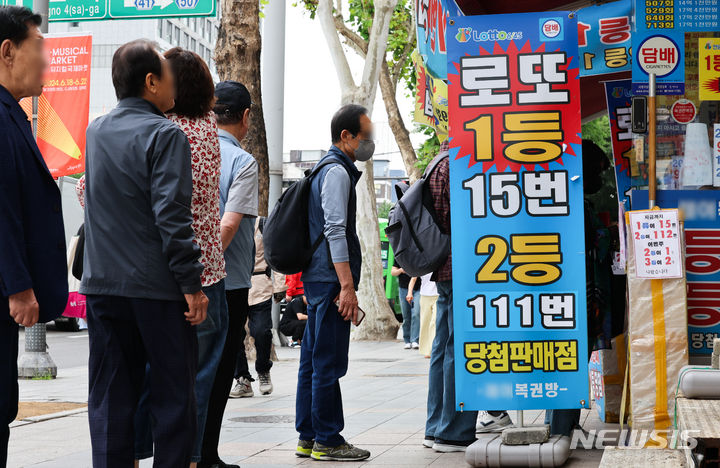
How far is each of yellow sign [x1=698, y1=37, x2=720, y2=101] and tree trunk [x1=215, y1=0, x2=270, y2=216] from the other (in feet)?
23.3

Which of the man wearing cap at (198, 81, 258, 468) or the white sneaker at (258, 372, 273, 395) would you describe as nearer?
the man wearing cap at (198, 81, 258, 468)

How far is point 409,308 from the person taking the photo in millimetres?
17188

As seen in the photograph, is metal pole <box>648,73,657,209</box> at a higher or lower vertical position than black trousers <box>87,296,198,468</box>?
higher

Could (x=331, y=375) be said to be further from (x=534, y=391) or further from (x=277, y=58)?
(x=277, y=58)

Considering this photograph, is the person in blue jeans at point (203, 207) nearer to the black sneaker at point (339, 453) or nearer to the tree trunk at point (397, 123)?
the black sneaker at point (339, 453)

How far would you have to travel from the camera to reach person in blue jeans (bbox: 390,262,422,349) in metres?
15.5

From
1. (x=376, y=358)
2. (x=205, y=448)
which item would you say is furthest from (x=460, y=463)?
(x=376, y=358)

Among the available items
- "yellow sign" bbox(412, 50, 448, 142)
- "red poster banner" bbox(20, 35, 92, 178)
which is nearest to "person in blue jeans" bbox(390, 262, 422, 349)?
"yellow sign" bbox(412, 50, 448, 142)

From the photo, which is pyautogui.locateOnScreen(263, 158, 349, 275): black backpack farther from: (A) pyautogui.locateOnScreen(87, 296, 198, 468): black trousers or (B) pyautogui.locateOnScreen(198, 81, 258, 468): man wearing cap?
(A) pyautogui.locateOnScreen(87, 296, 198, 468): black trousers

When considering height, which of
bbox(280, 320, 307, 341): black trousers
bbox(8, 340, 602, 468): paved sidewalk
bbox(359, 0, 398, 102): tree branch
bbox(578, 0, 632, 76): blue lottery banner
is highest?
bbox(359, 0, 398, 102): tree branch

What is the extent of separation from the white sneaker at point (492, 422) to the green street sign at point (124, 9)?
6.94 metres

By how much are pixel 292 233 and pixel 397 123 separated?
55.7 feet

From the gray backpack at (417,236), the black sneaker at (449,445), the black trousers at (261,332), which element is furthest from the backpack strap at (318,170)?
the black trousers at (261,332)

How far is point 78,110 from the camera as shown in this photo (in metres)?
11.3
